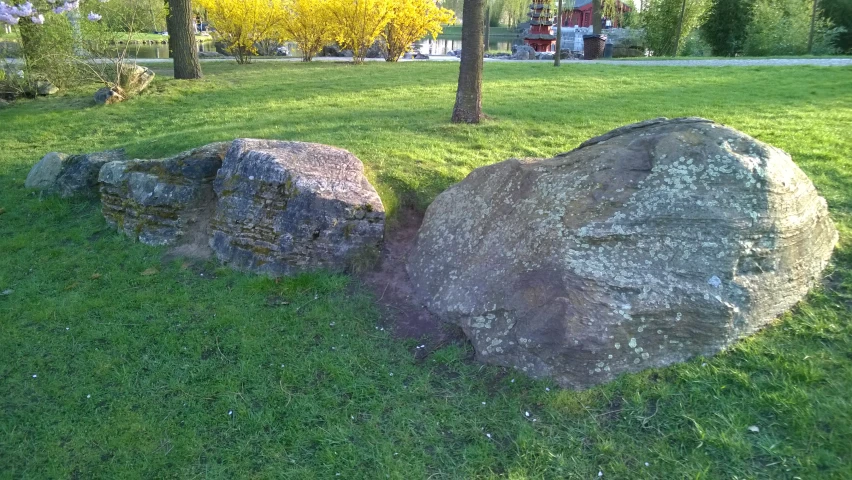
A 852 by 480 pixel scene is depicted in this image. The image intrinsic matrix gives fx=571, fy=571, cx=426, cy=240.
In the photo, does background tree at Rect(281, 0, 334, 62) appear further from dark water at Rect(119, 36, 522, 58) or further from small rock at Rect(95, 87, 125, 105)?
small rock at Rect(95, 87, 125, 105)

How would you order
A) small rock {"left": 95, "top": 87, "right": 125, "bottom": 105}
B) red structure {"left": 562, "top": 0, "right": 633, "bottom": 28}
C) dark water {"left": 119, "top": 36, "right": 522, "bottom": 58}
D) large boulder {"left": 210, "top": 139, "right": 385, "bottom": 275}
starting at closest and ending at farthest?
large boulder {"left": 210, "top": 139, "right": 385, "bottom": 275} → small rock {"left": 95, "top": 87, "right": 125, "bottom": 105} → dark water {"left": 119, "top": 36, "right": 522, "bottom": 58} → red structure {"left": 562, "top": 0, "right": 633, "bottom": 28}

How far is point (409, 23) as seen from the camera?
20641 millimetres

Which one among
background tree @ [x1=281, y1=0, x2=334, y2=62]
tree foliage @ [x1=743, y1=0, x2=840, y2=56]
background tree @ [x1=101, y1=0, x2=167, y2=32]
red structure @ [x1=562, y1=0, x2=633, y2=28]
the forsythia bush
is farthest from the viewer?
red structure @ [x1=562, y1=0, x2=633, y2=28]

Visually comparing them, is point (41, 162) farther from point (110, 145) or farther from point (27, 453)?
point (27, 453)

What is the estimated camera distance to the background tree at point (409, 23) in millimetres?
20141

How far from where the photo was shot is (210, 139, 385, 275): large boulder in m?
5.71

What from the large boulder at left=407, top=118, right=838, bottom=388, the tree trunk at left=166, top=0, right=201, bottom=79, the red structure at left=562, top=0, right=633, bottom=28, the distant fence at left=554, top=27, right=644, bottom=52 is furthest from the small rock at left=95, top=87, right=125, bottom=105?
the red structure at left=562, top=0, right=633, bottom=28

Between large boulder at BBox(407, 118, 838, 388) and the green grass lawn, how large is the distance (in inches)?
6.9

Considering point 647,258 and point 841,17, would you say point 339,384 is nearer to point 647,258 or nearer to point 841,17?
point 647,258

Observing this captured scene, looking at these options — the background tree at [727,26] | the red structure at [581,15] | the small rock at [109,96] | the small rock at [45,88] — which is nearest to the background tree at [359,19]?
the small rock at [109,96]

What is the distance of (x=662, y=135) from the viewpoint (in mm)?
4621

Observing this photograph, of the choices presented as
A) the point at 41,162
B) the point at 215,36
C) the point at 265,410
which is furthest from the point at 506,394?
the point at 215,36

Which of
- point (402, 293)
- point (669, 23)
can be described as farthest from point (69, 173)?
point (669, 23)

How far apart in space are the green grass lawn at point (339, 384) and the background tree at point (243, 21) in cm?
1241
